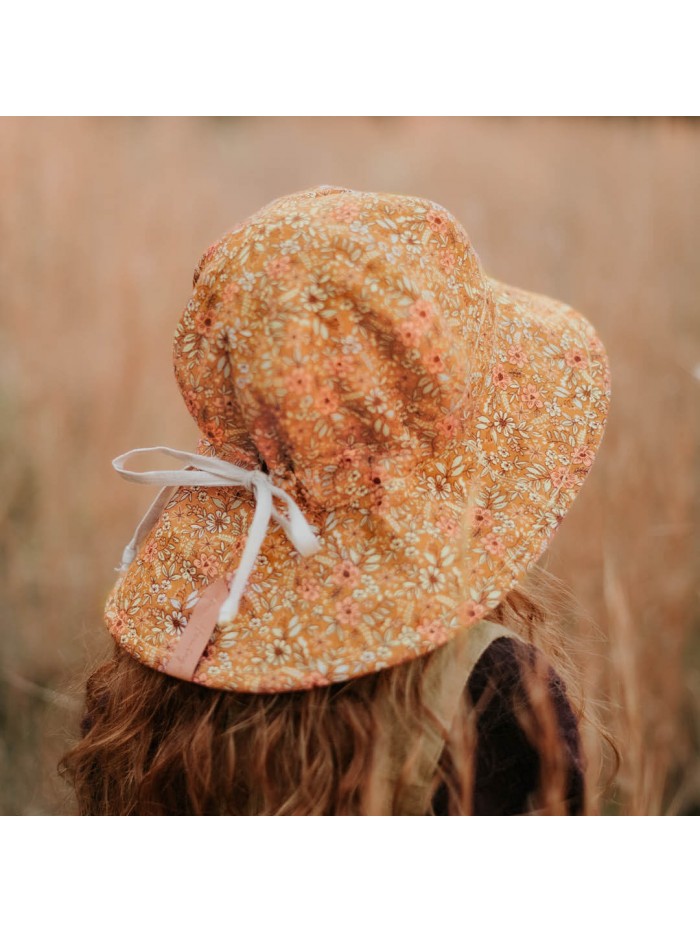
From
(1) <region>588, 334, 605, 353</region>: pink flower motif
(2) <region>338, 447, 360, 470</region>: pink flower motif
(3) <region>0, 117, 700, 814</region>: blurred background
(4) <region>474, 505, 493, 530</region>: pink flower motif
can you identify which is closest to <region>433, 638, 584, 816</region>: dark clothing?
(4) <region>474, 505, 493, 530</region>: pink flower motif

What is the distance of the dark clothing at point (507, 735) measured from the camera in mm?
656

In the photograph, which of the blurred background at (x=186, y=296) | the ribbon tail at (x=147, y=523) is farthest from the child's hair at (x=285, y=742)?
the blurred background at (x=186, y=296)

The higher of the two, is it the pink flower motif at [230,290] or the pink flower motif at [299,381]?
the pink flower motif at [230,290]

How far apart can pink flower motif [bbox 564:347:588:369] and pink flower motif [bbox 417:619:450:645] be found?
1.11 feet

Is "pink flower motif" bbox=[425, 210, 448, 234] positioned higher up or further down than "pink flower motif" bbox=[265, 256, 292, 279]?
higher up

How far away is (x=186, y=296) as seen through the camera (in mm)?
1601

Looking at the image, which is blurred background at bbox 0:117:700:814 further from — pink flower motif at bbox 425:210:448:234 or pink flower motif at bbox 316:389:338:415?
pink flower motif at bbox 316:389:338:415

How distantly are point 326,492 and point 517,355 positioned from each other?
273mm

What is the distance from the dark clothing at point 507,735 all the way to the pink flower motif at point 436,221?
0.39 metres

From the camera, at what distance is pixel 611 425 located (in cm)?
152

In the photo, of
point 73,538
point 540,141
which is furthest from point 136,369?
point 540,141

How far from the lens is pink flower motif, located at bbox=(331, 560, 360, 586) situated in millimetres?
646

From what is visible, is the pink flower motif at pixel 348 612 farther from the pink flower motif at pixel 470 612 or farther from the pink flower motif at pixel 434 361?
the pink flower motif at pixel 434 361
